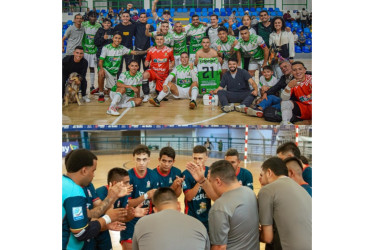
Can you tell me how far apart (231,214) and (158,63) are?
1840 millimetres

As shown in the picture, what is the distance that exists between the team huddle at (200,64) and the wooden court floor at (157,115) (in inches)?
2.2

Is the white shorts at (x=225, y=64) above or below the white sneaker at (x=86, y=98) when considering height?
above

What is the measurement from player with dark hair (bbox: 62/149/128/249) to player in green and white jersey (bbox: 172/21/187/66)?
1.46 m

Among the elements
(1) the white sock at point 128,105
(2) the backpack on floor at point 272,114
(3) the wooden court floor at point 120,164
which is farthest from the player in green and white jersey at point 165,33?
(3) the wooden court floor at point 120,164

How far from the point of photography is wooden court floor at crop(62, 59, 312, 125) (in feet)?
11.7

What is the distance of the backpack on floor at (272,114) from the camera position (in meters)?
3.65

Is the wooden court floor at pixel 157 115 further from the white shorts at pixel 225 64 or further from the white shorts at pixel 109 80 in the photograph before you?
the white shorts at pixel 225 64

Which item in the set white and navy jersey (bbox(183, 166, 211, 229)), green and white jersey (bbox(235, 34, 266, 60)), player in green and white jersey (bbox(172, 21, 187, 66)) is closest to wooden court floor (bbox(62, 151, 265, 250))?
white and navy jersey (bbox(183, 166, 211, 229))

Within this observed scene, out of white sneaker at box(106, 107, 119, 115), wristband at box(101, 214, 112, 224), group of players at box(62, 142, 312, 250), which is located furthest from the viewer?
white sneaker at box(106, 107, 119, 115)

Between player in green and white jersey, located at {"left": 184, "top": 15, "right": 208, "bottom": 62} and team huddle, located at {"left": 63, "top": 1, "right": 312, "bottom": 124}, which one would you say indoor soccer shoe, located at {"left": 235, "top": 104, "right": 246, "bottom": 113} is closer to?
team huddle, located at {"left": 63, "top": 1, "right": 312, "bottom": 124}
